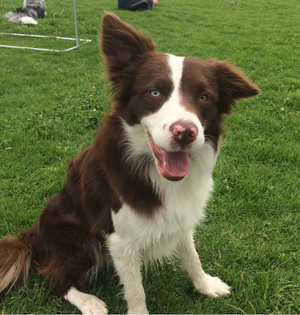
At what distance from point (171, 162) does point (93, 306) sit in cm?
134

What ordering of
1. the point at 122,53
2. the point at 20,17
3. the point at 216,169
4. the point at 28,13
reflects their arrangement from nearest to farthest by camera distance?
1. the point at 122,53
2. the point at 216,169
3. the point at 20,17
4. the point at 28,13

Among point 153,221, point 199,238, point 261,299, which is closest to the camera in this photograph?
point 153,221

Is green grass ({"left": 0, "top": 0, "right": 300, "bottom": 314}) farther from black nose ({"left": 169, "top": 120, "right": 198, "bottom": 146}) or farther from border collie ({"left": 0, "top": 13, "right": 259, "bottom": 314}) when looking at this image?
black nose ({"left": 169, "top": 120, "right": 198, "bottom": 146})

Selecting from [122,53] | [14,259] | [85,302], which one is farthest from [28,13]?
[85,302]

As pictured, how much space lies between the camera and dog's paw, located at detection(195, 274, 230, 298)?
2586mm

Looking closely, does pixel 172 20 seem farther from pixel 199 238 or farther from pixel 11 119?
pixel 199 238

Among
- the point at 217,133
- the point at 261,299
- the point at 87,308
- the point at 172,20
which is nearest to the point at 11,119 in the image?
the point at 87,308

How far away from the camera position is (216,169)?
384 cm

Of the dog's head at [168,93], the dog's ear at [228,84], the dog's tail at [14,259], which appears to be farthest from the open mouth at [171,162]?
the dog's tail at [14,259]

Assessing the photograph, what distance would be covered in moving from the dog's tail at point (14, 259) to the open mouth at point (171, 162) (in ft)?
4.62

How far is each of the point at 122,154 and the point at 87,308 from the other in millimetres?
1238

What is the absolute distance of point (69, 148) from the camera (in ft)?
13.7

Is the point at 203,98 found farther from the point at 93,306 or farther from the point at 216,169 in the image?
the point at 216,169

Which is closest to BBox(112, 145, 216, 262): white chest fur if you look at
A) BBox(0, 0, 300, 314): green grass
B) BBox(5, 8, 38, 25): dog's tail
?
BBox(0, 0, 300, 314): green grass
